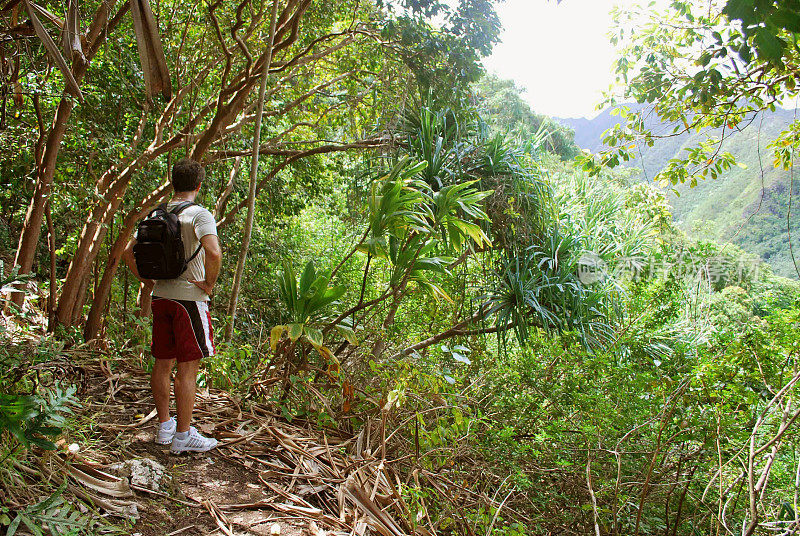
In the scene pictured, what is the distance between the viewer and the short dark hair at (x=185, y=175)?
2.33m

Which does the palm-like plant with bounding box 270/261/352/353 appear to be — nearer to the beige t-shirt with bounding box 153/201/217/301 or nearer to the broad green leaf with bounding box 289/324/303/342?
the broad green leaf with bounding box 289/324/303/342

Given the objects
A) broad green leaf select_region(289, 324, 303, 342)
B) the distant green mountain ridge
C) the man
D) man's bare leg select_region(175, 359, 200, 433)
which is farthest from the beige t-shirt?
the distant green mountain ridge

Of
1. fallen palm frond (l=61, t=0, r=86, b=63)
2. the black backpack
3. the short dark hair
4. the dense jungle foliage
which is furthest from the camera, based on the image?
the dense jungle foliage

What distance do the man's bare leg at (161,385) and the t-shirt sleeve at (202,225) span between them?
22.6 inches

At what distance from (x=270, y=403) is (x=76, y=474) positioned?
4.01ft

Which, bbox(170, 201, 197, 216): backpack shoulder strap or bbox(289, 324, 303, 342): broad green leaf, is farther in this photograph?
bbox(289, 324, 303, 342): broad green leaf

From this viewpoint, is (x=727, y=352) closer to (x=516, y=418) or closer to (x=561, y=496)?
(x=561, y=496)

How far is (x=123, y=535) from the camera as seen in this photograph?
1.62 m

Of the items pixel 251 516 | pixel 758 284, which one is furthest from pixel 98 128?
pixel 758 284

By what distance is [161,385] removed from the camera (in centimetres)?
230

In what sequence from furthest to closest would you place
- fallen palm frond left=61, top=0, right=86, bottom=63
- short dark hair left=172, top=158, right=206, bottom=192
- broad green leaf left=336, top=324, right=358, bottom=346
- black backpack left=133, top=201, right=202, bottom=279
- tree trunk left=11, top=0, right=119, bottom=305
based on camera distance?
tree trunk left=11, top=0, right=119, bottom=305 → broad green leaf left=336, top=324, right=358, bottom=346 → short dark hair left=172, top=158, right=206, bottom=192 → black backpack left=133, top=201, right=202, bottom=279 → fallen palm frond left=61, top=0, right=86, bottom=63

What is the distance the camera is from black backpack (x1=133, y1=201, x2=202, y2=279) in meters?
2.22

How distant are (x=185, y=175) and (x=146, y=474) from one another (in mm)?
1222

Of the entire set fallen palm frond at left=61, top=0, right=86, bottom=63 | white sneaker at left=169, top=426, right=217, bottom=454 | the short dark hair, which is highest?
fallen palm frond at left=61, top=0, right=86, bottom=63
